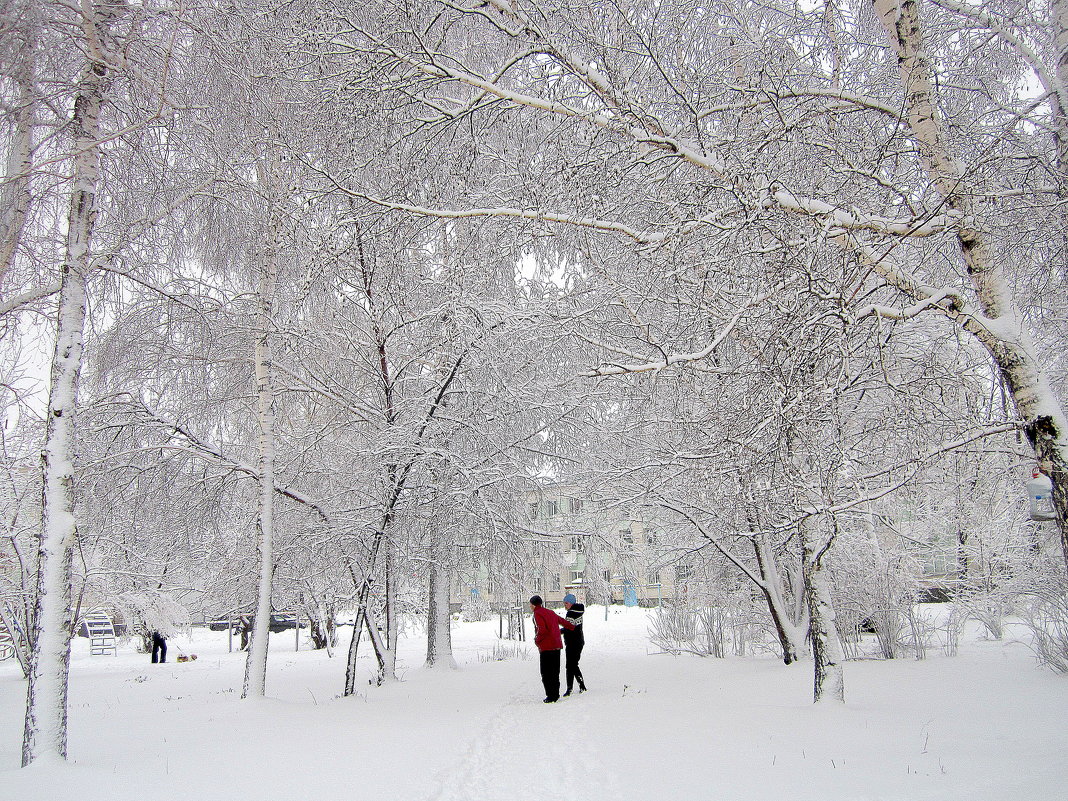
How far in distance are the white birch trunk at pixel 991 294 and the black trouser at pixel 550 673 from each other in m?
6.06

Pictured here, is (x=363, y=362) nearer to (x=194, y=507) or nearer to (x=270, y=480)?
(x=270, y=480)

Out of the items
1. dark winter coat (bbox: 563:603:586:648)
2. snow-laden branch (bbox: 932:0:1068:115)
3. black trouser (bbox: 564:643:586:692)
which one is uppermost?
snow-laden branch (bbox: 932:0:1068:115)

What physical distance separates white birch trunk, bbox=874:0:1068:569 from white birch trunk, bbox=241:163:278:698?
22.8ft

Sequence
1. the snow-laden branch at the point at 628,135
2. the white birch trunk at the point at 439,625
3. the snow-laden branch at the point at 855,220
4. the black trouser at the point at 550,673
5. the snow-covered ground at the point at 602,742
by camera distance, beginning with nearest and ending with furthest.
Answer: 1. the snow-laden branch at the point at 855,220
2. the snow-laden branch at the point at 628,135
3. the snow-covered ground at the point at 602,742
4. the black trouser at the point at 550,673
5. the white birch trunk at the point at 439,625

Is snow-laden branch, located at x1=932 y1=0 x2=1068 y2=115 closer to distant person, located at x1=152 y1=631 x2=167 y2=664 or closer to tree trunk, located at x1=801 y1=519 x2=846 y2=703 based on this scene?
tree trunk, located at x1=801 y1=519 x2=846 y2=703

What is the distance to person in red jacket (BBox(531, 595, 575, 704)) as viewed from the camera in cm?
828

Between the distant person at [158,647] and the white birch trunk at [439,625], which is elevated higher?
the white birch trunk at [439,625]

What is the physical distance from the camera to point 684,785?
4074 mm

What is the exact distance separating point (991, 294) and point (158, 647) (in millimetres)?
21013

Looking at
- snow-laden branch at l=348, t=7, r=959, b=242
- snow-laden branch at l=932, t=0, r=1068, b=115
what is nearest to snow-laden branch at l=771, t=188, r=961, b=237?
snow-laden branch at l=348, t=7, r=959, b=242

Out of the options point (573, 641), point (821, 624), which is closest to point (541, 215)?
point (821, 624)

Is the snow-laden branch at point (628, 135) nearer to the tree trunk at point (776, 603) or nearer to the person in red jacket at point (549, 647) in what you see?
the tree trunk at point (776, 603)

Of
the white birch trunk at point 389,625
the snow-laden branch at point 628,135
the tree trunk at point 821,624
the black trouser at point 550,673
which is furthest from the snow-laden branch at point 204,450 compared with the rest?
the tree trunk at point 821,624

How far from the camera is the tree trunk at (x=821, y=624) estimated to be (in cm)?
624
